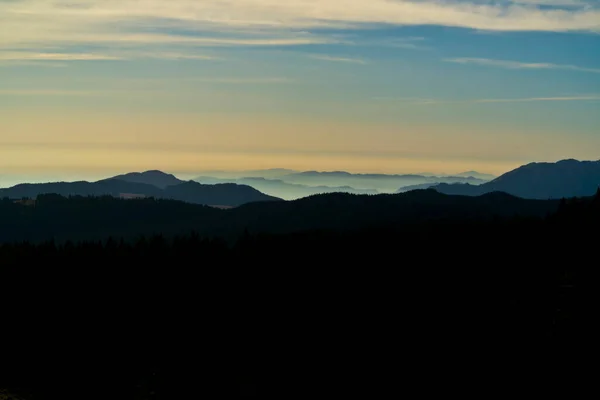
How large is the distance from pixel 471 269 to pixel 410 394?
2173 inches

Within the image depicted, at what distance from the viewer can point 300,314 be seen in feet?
526

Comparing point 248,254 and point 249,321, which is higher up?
point 248,254

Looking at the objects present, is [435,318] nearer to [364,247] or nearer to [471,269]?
[471,269]

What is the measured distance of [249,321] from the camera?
522 feet

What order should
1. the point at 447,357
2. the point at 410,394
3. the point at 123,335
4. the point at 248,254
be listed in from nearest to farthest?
the point at 410,394
the point at 447,357
the point at 123,335
the point at 248,254

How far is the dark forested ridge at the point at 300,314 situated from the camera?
128750mm

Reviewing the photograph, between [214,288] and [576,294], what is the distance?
72.0 metres

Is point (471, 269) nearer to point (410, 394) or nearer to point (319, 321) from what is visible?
point (319, 321)

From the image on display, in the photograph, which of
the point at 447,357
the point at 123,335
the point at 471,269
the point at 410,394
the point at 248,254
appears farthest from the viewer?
the point at 248,254

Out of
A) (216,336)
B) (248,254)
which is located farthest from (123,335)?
(248,254)

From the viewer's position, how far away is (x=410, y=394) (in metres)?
119

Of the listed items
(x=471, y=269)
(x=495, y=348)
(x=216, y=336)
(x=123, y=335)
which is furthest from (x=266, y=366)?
(x=471, y=269)

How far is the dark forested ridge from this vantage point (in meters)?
129

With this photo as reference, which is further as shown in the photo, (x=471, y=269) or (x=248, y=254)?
(x=248, y=254)
